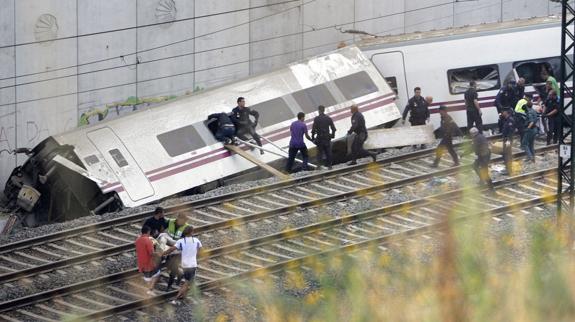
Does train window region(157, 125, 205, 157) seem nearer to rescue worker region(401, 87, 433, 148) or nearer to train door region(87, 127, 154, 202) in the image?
train door region(87, 127, 154, 202)

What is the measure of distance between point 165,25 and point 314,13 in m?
4.50

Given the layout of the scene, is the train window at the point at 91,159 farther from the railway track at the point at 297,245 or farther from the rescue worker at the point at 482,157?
the rescue worker at the point at 482,157

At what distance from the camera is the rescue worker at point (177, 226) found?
826 inches

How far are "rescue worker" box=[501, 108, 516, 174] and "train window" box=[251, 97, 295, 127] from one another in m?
4.84

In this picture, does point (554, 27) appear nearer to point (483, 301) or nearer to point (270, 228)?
point (270, 228)

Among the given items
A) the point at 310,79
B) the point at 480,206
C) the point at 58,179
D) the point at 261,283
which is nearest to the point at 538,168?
the point at 480,206

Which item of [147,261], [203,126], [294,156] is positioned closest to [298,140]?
[294,156]

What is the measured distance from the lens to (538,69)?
2858cm

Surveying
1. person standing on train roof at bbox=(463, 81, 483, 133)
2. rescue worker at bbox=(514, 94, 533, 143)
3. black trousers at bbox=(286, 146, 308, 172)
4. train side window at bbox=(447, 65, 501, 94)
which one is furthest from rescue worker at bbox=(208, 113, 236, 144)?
rescue worker at bbox=(514, 94, 533, 143)

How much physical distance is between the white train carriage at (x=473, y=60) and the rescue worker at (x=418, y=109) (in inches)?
44.7

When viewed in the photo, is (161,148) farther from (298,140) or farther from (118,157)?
(298,140)

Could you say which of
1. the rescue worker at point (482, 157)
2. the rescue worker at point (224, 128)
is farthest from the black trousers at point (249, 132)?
the rescue worker at point (482, 157)

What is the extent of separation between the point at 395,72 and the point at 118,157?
23.7 feet

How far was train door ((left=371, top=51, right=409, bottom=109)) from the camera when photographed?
29.8 metres
